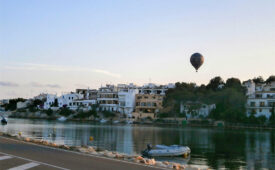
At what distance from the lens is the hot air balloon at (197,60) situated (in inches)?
1522

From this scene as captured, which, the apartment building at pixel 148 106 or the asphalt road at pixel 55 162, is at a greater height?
the apartment building at pixel 148 106

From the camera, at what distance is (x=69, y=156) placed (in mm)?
16031

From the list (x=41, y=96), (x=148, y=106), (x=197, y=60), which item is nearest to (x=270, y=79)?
(x=148, y=106)

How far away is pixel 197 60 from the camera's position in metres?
38.6

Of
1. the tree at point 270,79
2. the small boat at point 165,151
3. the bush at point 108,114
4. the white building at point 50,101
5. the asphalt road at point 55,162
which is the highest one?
the tree at point 270,79

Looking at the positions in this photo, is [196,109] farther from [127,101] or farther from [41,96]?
[41,96]

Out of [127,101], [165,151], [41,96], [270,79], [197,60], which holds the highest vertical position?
[270,79]

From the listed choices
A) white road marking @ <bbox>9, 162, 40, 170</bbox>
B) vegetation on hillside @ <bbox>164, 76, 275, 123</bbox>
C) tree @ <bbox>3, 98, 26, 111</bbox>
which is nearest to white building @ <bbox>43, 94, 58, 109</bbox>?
tree @ <bbox>3, 98, 26, 111</bbox>

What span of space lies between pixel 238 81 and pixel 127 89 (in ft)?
115

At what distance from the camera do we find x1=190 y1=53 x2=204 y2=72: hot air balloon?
38.7 metres

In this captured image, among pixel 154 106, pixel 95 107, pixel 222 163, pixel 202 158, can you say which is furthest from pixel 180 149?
pixel 95 107

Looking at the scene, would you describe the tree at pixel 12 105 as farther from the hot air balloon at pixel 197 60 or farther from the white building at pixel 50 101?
the hot air balloon at pixel 197 60

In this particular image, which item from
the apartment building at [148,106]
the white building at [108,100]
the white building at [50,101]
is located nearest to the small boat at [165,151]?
the apartment building at [148,106]

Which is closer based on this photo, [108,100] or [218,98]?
[218,98]
